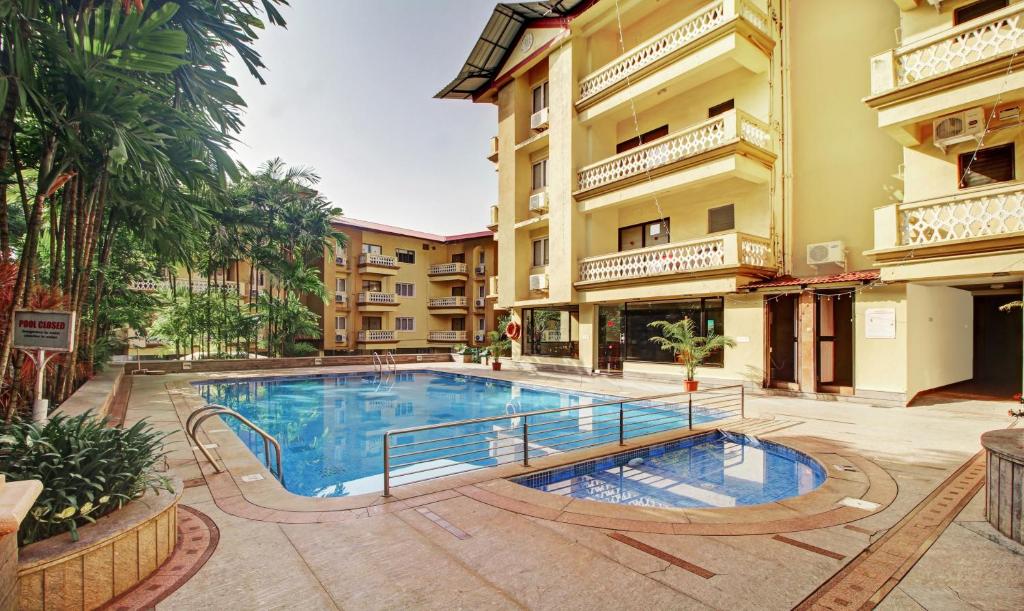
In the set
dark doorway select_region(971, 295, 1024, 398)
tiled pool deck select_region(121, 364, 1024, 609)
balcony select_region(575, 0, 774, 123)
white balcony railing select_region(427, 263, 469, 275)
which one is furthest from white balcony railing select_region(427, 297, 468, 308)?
tiled pool deck select_region(121, 364, 1024, 609)

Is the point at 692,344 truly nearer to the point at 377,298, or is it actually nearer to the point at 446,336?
the point at 377,298

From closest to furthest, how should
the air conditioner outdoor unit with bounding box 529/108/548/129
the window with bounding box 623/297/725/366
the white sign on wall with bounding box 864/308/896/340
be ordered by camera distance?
1. the white sign on wall with bounding box 864/308/896/340
2. the window with bounding box 623/297/725/366
3. the air conditioner outdoor unit with bounding box 529/108/548/129

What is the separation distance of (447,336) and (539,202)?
2020 cm

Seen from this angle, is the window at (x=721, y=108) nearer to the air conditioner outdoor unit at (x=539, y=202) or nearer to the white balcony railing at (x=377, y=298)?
the air conditioner outdoor unit at (x=539, y=202)

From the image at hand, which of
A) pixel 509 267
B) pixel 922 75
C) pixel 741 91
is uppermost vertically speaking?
pixel 741 91

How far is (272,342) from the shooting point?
24797 mm

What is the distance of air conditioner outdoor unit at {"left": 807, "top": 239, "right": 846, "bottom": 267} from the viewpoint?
14.1 m

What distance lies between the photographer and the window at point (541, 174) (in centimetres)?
2241

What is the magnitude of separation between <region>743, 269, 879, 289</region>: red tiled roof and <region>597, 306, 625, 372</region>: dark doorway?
582 centimetres

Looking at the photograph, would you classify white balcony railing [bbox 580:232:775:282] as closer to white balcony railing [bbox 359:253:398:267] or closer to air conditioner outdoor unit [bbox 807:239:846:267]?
air conditioner outdoor unit [bbox 807:239:846:267]

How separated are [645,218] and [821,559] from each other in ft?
53.5

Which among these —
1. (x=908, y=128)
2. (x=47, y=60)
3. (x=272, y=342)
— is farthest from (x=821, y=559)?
(x=272, y=342)

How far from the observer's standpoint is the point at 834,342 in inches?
565

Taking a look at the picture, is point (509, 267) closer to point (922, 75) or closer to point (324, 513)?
point (922, 75)
